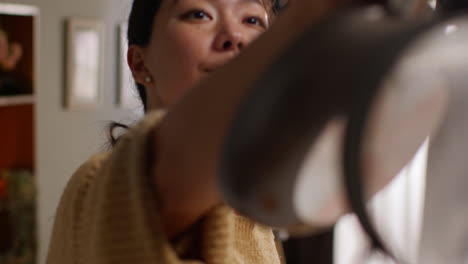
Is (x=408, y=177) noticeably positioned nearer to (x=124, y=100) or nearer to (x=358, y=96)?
(x=358, y=96)

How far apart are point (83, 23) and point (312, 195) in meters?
2.25

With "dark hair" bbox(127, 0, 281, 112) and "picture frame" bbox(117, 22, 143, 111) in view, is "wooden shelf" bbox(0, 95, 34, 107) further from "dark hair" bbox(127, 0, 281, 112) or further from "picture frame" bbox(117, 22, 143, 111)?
"dark hair" bbox(127, 0, 281, 112)

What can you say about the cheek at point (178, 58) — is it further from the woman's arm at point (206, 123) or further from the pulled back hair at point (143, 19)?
the woman's arm at point (206, 123)

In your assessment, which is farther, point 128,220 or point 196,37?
point 196,37

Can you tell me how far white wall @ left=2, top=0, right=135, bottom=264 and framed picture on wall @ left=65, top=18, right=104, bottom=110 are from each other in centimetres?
3

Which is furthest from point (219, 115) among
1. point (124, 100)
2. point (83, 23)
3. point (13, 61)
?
point (124, 100)

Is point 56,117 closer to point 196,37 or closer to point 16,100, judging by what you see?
point 16,100

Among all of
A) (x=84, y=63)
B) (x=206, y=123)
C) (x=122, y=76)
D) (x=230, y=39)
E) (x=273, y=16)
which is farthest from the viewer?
(x=122, y=76)

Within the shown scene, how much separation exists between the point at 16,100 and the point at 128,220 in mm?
1858

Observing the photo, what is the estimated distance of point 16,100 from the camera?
1971mm

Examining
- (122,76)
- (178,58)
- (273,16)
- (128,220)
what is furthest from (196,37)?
(122,76)

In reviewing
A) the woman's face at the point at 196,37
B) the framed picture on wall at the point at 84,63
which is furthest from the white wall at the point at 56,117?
the woman's face at the point at 196,37

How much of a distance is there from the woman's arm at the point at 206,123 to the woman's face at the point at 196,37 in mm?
227

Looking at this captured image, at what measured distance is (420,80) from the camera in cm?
16
